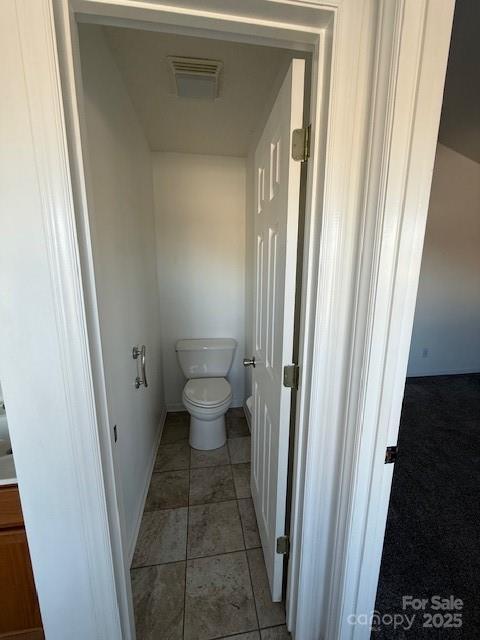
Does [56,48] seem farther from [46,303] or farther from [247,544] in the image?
[247,544]

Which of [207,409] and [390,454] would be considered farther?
[207,409]

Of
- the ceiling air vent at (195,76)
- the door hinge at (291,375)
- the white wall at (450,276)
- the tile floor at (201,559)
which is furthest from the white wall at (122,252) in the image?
the white wall at (450,276)

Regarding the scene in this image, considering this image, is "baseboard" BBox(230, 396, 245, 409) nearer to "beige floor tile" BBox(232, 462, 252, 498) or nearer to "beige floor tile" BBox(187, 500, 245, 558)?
"beige floor tile" BBox(232, 462, 252, 498)

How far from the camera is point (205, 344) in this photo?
246cm

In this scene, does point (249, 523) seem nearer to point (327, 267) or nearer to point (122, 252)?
point (327, 267)

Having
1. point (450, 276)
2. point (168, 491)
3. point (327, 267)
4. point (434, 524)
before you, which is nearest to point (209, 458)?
point (168, 491)

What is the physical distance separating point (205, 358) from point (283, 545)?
1.50 meters

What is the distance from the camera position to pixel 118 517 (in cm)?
86

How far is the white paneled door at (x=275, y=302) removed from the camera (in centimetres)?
89

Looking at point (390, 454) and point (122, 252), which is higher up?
point (122, 252)

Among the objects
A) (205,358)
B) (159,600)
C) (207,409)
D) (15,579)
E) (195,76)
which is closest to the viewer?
(15,579)

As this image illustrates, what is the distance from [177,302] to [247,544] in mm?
1836

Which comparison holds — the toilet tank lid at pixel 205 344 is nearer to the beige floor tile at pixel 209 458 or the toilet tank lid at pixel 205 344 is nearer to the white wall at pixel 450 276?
the beige floor tile at pixel 209 458

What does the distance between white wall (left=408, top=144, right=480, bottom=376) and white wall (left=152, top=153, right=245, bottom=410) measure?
241 centimetres
